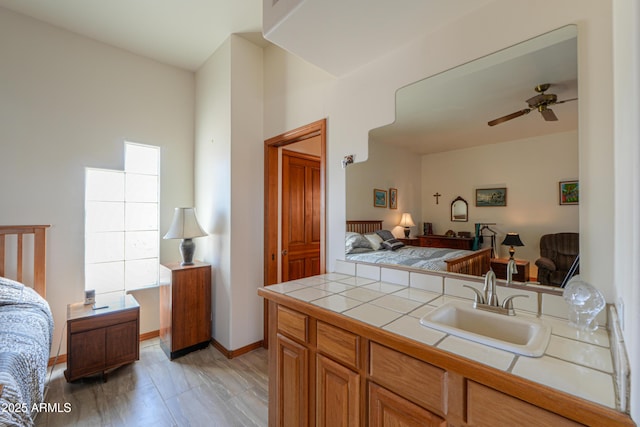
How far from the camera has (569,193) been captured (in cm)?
110

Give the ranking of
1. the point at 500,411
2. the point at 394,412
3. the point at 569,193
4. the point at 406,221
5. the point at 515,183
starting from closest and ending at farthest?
the point at 500,411, the point at 394,412, the point at 569,193, the point at 515,183, the point at 406,221

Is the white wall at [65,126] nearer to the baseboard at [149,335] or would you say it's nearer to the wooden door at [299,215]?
the baseboard at [149,335]

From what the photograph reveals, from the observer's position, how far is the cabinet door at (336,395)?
1.12 meters

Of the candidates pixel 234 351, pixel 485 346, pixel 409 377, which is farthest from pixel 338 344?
pixel 234 351

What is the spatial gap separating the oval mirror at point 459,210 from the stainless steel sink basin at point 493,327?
44 cm

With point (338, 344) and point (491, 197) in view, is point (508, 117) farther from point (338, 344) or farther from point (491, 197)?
point (338, 344)

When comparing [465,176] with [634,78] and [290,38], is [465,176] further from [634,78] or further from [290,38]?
[290,38]

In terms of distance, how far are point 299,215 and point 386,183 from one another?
5.24 ft

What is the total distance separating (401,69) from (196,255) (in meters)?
2.80

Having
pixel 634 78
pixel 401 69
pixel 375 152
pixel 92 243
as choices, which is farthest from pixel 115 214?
pixel 634 78

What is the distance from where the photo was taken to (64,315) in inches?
97.8

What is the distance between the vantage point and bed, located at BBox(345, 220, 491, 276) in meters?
1.35

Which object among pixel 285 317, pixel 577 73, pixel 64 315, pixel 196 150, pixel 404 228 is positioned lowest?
pixel 64 315

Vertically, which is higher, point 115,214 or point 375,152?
point 375,152
